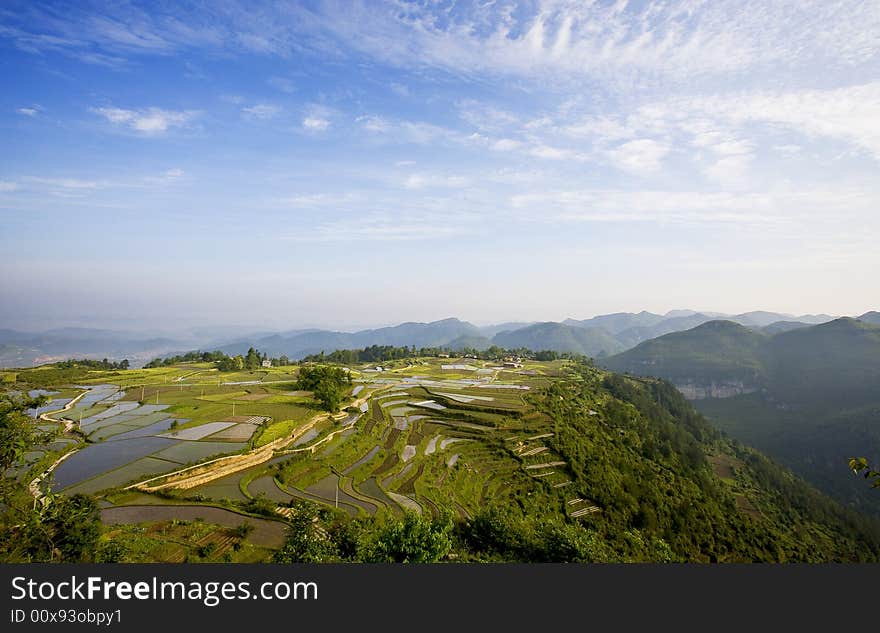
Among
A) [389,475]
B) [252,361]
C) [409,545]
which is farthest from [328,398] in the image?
[252,361]

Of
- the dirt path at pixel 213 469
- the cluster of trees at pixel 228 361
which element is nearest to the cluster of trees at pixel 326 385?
the dirt path at pixel 213 469

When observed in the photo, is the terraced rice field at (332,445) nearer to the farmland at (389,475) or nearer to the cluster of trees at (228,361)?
the farmland at (389,475)

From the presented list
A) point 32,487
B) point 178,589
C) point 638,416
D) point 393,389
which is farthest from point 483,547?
point 638,416

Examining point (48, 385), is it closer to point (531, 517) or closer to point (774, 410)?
point (531, 517)

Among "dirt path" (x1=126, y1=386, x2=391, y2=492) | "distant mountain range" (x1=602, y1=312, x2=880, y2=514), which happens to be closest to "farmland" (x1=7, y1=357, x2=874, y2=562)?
"dirt path" (x1=126, y1=386, x2=391, y2=492)

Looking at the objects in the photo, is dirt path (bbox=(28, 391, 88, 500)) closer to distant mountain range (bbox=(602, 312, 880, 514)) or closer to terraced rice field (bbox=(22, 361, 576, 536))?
terraced rice field (bbox=(22, 361, 576, 536))

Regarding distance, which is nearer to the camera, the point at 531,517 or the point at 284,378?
the point at 531,517
